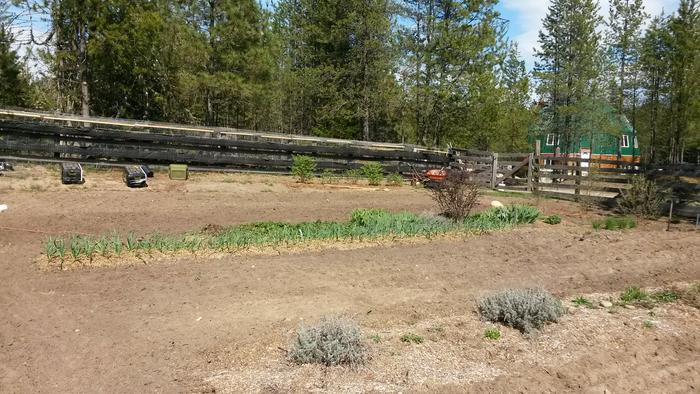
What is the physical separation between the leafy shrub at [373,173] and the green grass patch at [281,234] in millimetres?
7385

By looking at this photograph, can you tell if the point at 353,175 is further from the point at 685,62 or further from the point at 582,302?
the point at 685,62

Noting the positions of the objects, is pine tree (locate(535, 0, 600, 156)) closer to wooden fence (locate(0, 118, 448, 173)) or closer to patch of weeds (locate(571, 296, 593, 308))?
wooden fence (locate(0, 118, 448, 173))

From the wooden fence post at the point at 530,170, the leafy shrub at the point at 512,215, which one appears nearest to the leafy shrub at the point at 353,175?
the wooden fence post at the point at 530,170

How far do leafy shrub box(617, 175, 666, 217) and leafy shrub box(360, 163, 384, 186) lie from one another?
23.7 ft

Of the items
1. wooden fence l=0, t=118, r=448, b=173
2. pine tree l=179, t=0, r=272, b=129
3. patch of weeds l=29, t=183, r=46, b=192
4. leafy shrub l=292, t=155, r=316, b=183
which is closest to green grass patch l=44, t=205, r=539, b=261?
patch of weeds l=29, t=183, r=46, b=192

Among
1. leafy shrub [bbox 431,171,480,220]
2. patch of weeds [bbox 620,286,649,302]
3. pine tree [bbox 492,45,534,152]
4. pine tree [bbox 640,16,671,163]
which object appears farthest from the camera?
pine tree [bbox 492,45,534,152]

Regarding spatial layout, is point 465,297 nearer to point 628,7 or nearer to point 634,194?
point 634,194

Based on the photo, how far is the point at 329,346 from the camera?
348 centimetres

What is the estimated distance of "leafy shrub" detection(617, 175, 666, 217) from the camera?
11.4 m

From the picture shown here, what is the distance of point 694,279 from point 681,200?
22.0 feet

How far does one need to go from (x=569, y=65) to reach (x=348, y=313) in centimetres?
2371

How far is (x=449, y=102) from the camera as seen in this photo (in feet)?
82.3

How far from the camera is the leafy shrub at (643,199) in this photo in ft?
37.3

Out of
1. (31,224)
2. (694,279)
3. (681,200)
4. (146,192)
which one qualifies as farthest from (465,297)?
(681,200)
